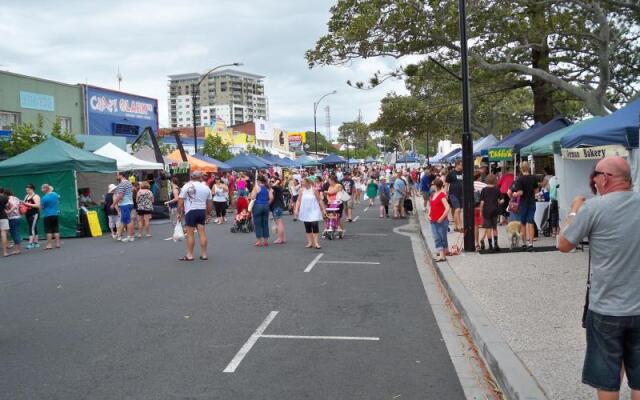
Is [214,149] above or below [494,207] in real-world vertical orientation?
above

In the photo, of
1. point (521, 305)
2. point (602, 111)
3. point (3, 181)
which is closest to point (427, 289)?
point (521, 305)

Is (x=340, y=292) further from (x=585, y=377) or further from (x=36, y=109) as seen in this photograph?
(x=36, y=109)

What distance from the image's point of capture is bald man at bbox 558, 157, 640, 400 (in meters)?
3.26

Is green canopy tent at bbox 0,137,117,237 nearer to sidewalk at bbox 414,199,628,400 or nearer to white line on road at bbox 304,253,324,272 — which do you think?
white line on road at bbox 304,253,324,272

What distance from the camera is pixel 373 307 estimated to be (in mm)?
7629

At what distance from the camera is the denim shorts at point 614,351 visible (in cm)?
326

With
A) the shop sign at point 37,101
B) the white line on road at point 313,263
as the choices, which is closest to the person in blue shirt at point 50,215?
the white line on road at point 313,263

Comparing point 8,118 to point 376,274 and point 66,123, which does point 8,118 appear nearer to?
point 66,123

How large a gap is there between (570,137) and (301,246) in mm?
6353

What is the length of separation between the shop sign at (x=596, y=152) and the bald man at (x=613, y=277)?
528 cm

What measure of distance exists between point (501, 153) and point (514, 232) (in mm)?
7980

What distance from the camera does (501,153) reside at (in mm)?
19266

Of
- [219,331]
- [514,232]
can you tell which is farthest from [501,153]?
[219,331]

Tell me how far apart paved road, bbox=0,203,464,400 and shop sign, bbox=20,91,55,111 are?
21.7 m
